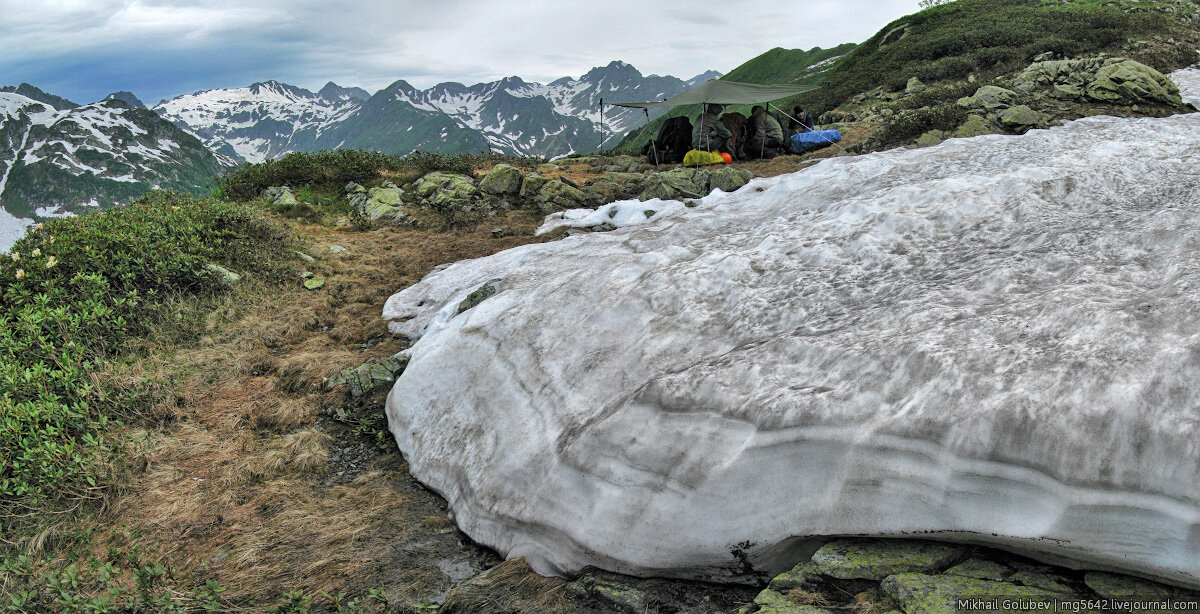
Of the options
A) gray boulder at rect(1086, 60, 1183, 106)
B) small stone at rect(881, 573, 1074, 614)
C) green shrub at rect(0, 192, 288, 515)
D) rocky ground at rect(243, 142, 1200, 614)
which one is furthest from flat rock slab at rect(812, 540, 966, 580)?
gray boulder at rect(1086, 60, 1183, 106)

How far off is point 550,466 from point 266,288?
32.1ft

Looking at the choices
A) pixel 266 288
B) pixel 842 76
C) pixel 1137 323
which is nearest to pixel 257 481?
pixel 266 288

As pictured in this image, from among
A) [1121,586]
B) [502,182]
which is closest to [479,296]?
[1121,586]

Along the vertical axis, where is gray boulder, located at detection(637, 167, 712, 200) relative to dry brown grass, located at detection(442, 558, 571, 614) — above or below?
above

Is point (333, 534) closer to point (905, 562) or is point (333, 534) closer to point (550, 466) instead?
point (550, 466)

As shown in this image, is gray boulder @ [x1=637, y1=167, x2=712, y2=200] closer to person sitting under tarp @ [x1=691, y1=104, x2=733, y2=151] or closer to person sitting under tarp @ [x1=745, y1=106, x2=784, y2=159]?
person sitting under tarp @ [x1=691, y1=104, x2=733, y2=151]

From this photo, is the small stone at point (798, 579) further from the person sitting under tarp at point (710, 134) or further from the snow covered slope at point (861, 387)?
the person sitting under tarp at point (710, 134)

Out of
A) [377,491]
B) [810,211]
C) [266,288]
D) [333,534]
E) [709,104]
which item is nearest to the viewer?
[333,534]

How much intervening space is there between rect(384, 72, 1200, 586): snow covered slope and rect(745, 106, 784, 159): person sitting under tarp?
15.4m

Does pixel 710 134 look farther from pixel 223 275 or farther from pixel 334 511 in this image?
pixel 334 511

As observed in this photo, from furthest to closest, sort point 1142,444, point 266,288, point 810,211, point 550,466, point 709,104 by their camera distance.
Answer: point 709,104 < point 266,288 < point 810,211 < point 550,466 < point 1142,444

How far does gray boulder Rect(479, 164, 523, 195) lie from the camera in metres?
20.0

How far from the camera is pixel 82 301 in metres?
9.77

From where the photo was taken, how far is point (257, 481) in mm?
7008
